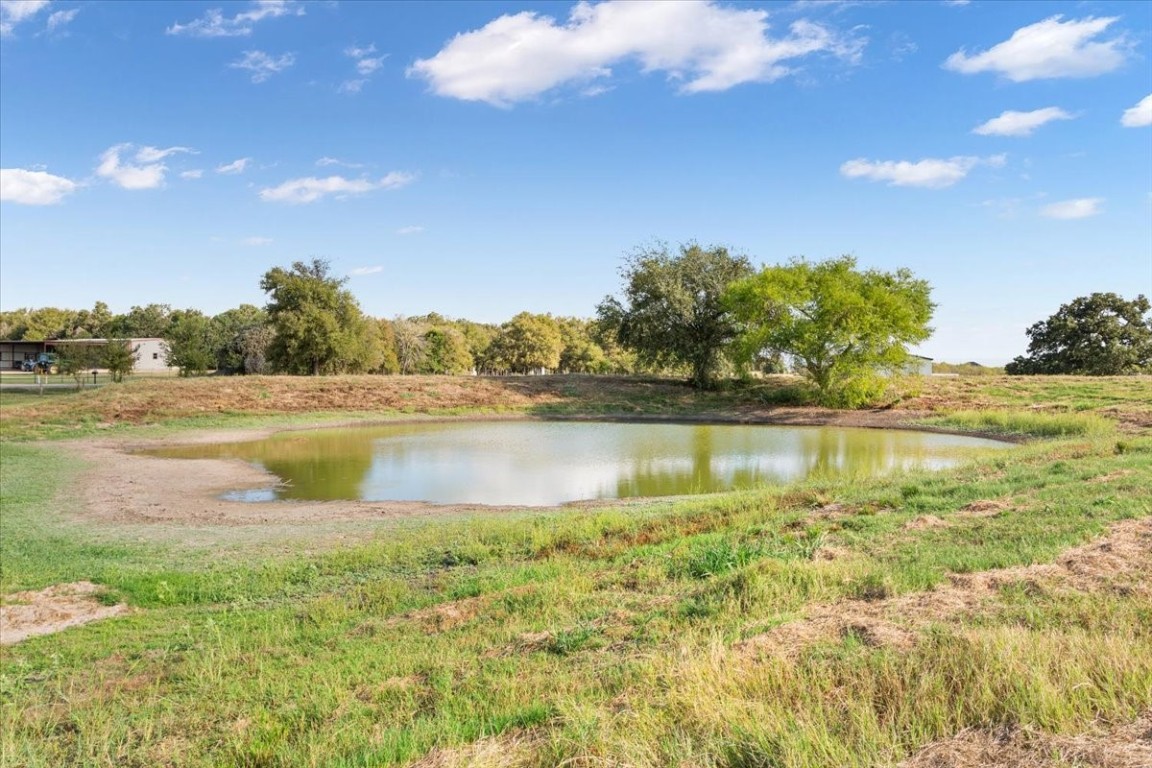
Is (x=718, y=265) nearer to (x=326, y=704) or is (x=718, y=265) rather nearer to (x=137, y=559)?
(x=137, y=559)

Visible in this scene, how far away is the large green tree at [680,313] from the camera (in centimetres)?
4578

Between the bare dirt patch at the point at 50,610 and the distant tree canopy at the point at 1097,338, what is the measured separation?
6853 centimetres

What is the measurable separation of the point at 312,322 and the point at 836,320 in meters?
35.3

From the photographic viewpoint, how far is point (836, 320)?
38.2 m

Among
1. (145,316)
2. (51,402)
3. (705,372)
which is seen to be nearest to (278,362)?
(51,402)

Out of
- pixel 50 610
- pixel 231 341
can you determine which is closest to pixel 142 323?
pixel 231 341

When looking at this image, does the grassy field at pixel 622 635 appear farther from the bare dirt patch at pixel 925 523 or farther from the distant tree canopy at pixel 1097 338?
the distant tree canopy at pixel 1097 338

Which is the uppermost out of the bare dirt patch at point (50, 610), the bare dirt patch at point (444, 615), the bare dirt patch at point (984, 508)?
the bare dirt patch at point (984, 508)

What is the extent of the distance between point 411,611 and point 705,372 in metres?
40.3

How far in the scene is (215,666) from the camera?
6.28 meters

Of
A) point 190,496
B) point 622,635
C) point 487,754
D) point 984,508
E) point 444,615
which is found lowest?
point 190,496

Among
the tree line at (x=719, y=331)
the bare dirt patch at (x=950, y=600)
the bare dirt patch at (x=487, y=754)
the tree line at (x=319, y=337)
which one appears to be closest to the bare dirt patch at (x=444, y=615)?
the bare dirt patch at (x=487, y=754)

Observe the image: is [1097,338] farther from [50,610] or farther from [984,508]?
[50,610]

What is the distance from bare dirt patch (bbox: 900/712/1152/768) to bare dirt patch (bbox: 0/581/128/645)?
344 inches
